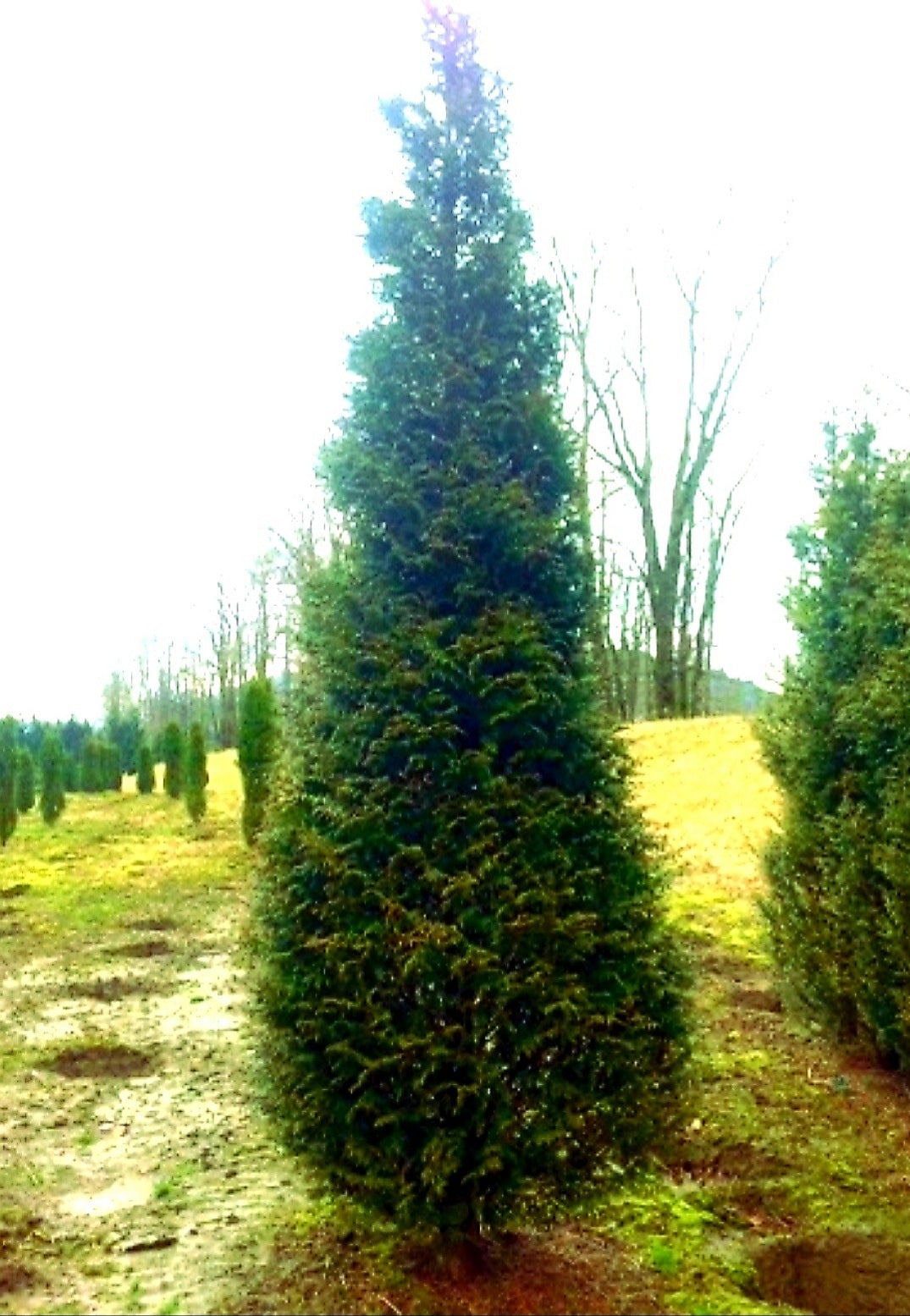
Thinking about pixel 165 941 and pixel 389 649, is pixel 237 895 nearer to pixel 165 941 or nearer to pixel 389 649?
pixel 165 941

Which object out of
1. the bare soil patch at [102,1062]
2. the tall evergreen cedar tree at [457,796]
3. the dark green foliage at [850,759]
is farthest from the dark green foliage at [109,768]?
the tall evergreen cedar tree at [457,796]

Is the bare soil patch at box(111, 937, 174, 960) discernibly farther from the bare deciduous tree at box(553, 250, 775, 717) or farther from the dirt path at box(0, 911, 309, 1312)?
the bare deciduous tree at box(553, 250, 775, 717)

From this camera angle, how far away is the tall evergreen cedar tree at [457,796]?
462 centimetres

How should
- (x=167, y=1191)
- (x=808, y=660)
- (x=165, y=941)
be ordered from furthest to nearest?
(x=165, y=941) < (x=808, y=660) < (x=167, y=1191)

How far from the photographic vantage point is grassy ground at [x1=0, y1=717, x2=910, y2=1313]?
15.9 ft

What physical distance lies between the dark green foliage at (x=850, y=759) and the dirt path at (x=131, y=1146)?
3.80 metres

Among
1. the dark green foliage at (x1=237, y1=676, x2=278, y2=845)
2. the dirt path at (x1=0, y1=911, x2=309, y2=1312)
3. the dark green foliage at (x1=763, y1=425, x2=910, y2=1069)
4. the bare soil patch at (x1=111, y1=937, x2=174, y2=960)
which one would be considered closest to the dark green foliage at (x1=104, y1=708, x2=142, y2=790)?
the dark green foliage at (x1=237, y1=676, x2=278, y2=845)

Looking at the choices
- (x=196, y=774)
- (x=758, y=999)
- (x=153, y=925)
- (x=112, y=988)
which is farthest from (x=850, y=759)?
(x=196, y=774)

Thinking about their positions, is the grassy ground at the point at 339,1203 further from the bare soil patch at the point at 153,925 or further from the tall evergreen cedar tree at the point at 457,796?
the bare soil patch at the point at 153,925

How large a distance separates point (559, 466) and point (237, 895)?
12.9 m

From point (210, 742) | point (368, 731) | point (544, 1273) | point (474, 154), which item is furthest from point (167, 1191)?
point (210, 742)

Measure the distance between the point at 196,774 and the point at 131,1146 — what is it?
1832cm

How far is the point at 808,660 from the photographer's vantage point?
878 cm

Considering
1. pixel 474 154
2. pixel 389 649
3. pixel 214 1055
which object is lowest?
pixel 214 1055
